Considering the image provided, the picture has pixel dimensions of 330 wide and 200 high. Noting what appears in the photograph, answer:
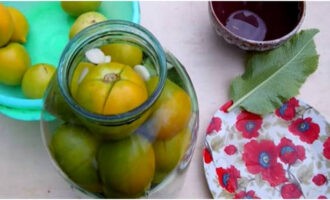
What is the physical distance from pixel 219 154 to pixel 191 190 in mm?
60

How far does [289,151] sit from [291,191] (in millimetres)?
53

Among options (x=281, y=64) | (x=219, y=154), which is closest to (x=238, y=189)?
(x=219, y=154)

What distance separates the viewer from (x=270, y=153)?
1.94 feet

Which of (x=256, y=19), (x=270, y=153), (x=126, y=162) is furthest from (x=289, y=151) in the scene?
(x=126, y=162)

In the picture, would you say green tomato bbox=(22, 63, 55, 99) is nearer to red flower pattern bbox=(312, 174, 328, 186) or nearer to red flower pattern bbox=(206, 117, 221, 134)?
red flower pattern bbox=(206, 117, 221, 134)

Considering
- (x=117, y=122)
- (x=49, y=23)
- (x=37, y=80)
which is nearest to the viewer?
(x=117, y=122)

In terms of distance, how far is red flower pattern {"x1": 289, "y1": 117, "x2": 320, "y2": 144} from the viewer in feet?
1.94

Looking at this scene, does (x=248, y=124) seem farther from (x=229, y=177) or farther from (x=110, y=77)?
(x=110, y=77)

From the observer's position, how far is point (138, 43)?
0.40 meters

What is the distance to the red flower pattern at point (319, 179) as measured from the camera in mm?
567

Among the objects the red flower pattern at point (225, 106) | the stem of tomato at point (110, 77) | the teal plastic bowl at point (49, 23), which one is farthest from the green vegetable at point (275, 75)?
the stem of tomato at point (110, 77)

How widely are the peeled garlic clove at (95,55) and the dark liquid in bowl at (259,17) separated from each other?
11.1 inches

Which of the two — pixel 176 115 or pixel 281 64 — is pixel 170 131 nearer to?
pixel 176 115

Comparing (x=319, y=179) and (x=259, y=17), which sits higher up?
(x=259, y=17)
